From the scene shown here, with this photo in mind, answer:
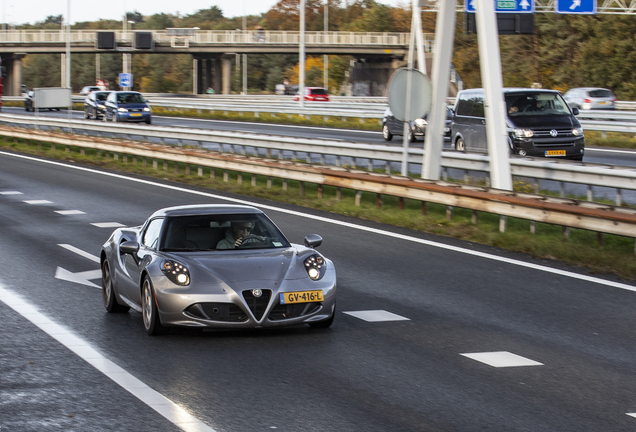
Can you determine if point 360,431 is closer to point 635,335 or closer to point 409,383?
point 409,383

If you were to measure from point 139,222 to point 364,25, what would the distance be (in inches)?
4495

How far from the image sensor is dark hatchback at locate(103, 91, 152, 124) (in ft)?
155

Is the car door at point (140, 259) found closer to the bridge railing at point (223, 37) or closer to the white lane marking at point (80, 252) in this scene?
the white lane marking at point (80, 252)

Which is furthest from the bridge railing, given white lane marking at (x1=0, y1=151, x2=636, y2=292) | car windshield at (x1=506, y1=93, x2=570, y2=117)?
white lane marking at (x1=0, y1=151, x2=636, y2=292)

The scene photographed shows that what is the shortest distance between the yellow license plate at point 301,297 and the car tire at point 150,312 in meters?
1.08

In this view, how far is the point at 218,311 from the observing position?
317 inches

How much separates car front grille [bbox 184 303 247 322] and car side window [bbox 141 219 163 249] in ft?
3.69

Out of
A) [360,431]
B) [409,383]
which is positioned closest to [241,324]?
[409,383]

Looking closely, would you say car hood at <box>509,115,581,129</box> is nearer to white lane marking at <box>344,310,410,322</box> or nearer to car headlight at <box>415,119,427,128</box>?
car headlight at <box>415,119,427,128</box>

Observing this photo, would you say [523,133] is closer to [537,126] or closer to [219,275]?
[537,126]

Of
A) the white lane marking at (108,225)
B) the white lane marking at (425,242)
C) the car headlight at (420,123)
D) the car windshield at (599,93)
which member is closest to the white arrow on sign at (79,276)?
the white lane marking at (108,225)

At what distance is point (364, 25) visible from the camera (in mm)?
127875

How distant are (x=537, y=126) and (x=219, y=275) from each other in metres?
15.8

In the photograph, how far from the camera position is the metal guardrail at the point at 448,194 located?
1238 centimetres
